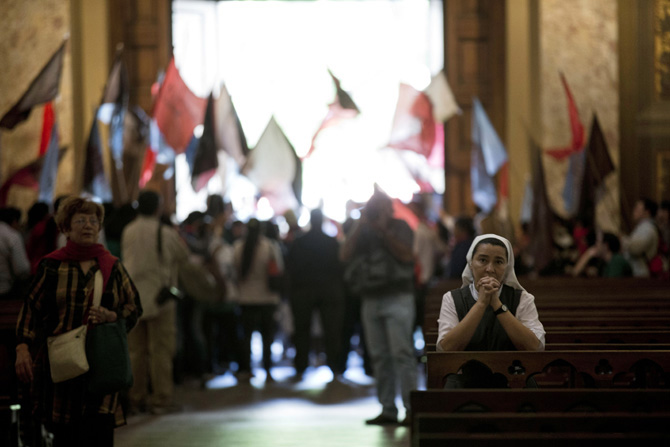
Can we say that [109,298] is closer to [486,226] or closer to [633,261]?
[486,226]

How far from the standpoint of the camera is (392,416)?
358 inches

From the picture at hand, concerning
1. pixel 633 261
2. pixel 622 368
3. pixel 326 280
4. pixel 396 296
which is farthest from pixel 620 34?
pixel 622 368

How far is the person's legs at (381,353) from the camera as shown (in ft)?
30.0

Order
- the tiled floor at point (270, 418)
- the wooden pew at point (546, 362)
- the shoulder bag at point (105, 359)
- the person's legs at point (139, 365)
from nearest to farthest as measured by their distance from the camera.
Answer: the wooden pew at point (546, 362) → the shoulder bag at point (105, 359) → the tiled floor at point (270, 418) → the person's legs at point (139, 365)

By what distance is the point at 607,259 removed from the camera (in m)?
12.4

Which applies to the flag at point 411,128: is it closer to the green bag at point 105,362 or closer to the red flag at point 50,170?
the red flag at point 50,170

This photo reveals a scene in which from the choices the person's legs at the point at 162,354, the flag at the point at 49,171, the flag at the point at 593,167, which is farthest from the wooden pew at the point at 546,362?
the flag at the point at 593,167

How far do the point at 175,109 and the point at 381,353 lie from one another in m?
Result: 6.82

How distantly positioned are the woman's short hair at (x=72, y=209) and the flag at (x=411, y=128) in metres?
9.91

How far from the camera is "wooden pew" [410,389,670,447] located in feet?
12.7

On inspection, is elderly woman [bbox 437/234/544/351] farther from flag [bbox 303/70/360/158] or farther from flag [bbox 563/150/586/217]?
flag [bbox 563/150/586/217]

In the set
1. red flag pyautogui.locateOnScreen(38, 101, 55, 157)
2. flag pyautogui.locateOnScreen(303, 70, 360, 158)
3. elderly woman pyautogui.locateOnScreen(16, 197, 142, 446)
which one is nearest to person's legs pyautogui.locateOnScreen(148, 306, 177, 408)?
elderly woman pyautogui.locateOnScreen(16, 197, 142, 446)

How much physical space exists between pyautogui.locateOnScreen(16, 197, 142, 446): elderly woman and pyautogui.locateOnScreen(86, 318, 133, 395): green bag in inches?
2.3

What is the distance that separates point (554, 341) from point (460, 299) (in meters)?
1.17
